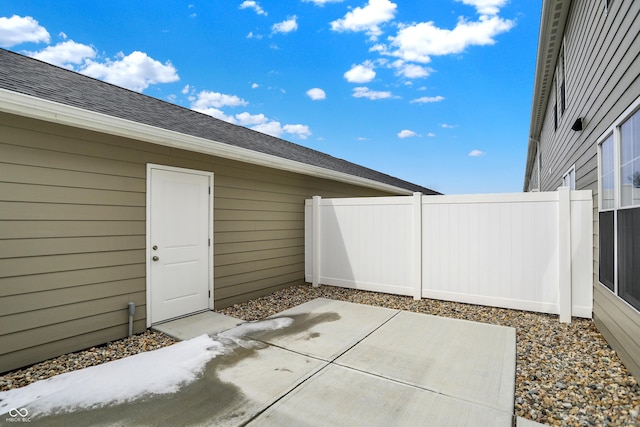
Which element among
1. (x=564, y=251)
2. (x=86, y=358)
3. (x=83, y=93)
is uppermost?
(x=83, y=93)

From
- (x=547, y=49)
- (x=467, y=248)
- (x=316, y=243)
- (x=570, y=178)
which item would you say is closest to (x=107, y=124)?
(x=316, y=243)

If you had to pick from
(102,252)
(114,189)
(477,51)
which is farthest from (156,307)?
(477,51)

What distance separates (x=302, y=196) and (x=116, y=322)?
415 cm

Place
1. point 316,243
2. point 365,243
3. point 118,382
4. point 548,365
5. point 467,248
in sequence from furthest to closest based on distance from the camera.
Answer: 1. point 316,243
2. point 365,243
3. point 467,248
4. point 548,365
5. point 118,382

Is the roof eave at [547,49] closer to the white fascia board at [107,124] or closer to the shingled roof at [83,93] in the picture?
the white fascia board at [107,124]

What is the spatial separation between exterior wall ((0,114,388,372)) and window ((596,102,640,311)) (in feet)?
16.3

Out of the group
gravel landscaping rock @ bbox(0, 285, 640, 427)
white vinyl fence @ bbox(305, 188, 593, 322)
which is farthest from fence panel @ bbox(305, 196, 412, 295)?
gravel landscaping rock @ bbox(0, 285, 640, 427)

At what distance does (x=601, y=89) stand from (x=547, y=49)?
397 cm

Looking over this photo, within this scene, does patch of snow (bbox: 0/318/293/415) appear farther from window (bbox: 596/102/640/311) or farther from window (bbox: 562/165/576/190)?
window (bbox: 562/165/576/190)

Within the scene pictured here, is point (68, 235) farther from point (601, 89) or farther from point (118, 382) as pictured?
point (601, 89)

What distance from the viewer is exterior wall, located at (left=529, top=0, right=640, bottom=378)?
8.77ft

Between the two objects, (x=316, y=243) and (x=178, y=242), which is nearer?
(x=178, y=242)

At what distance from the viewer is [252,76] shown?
1186cm

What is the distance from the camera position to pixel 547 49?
6.55 m
